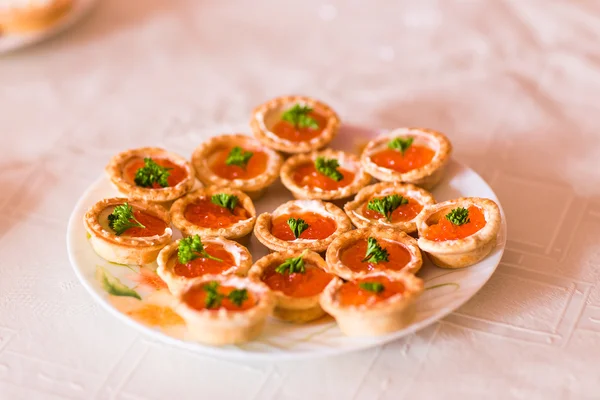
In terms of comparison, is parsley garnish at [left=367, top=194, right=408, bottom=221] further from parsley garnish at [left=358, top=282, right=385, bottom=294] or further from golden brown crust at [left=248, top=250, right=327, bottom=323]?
parsley garnish at [left=358, top=282, right=385, bottom=294]

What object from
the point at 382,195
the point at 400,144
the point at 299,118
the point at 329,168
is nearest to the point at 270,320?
the point at 382,195

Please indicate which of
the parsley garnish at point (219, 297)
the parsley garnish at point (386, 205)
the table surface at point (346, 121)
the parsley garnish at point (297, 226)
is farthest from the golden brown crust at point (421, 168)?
the parsley garnish at point (219, 297)

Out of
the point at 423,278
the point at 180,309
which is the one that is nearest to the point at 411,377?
the point at 423,278

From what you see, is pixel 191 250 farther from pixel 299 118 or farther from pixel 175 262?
pixel 299 118

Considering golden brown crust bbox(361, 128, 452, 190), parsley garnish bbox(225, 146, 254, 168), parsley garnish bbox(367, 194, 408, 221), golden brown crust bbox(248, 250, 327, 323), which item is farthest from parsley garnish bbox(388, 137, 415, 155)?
golden brown crust bbox(248, 250, 327, 323)

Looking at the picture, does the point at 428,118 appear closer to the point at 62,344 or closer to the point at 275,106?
the point at 275,106

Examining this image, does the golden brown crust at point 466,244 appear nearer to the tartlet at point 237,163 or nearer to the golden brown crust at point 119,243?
the tartlet at point 237,163
